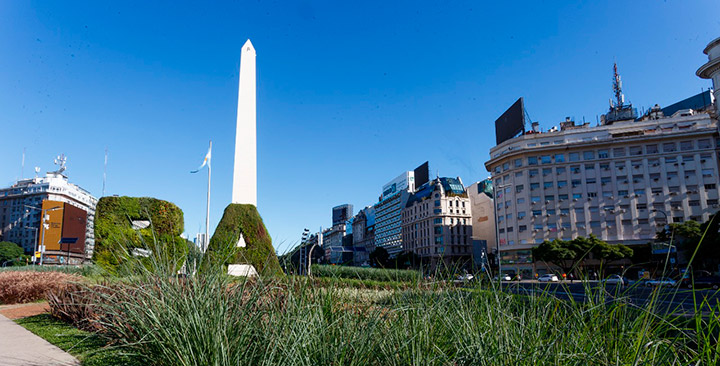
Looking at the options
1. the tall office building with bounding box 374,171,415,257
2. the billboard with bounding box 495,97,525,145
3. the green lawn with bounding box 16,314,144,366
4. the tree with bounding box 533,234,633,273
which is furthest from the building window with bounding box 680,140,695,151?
the green lawn with bounding box 16,314,144,366

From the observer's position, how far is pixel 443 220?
9856 centimetres

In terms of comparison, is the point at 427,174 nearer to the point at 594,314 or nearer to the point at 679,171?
the point at 679,171

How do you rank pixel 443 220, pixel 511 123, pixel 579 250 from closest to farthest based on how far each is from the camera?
pixel 579 250
pixel 511 123
pixel 443 220

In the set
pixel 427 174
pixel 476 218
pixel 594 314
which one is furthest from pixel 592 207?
pixel 594 314

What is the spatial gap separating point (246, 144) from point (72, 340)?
15.8 metres

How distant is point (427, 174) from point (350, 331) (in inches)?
4180

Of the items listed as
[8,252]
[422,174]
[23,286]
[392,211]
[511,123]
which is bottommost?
[23,286]

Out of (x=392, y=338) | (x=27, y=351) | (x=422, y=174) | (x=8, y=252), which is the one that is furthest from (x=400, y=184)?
Result: (x=392, y=338)

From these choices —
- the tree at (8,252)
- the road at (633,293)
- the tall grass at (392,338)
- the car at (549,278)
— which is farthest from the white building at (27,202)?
the road at (633,293)

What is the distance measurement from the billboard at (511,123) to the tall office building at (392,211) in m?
48.8

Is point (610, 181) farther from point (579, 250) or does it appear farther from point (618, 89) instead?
point (618, 89)

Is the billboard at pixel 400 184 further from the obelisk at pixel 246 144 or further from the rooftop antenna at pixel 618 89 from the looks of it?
the obelisk at pixel 246 144

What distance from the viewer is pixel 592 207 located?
209 feet

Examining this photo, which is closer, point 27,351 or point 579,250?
point 27,351
